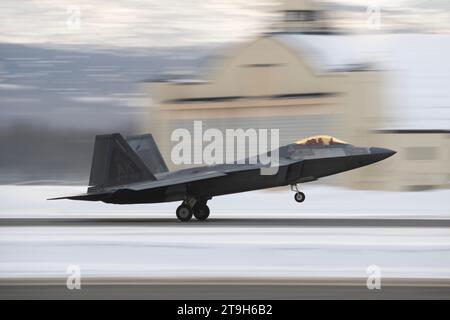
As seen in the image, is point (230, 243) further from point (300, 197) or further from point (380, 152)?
point (380, 152)

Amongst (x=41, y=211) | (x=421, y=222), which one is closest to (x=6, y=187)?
(x=41, y=211)

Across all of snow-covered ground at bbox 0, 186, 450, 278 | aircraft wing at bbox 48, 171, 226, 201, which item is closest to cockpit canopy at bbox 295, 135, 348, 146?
snow-covered ground at bbox 0, 186, 450, 278

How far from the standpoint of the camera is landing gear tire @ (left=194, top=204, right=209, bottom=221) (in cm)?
1382

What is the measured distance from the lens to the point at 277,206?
46.0 feet

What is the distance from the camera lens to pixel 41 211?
46.0ft

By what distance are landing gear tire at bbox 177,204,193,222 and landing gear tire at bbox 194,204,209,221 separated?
0.39 feet

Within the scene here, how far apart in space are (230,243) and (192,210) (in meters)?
4.07

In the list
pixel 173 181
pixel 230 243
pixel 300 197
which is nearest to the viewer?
pixel 230 243

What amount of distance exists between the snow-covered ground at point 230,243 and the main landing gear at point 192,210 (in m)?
0.48

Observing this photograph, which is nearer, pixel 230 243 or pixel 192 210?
pixel 230 243

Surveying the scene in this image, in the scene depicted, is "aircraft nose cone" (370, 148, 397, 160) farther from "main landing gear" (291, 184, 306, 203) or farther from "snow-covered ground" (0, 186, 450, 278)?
"main landing gear" (291, 184, 306, 203)

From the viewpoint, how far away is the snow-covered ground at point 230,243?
26.8 ft

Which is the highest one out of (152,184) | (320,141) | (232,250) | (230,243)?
(320,141)

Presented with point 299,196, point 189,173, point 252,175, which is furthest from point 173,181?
point 299,196
